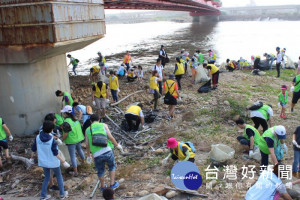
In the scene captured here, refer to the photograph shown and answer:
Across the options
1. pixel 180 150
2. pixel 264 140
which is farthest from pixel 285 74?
pixel 180 150

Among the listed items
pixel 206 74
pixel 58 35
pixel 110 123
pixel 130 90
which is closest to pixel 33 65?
pixel 58 35

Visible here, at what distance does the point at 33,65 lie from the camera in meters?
7.61

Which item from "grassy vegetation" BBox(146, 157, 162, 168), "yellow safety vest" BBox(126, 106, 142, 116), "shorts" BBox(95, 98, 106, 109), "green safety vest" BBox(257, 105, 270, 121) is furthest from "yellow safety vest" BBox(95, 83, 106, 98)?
"green safety vest" BBox(257, 105, 270, 121)

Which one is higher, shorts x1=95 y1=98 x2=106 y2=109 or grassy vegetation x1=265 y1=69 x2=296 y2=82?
shorts x1=95 y1=98 x2=106 y2=109

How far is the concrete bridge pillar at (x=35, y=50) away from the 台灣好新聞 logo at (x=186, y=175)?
14.8ft

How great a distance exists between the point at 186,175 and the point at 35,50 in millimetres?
5146

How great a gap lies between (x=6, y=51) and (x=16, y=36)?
21.6 inches

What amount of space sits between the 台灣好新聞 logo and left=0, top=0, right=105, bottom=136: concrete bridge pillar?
178 inches

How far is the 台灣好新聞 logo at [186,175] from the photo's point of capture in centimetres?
438

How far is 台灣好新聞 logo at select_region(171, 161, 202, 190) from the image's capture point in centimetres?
438

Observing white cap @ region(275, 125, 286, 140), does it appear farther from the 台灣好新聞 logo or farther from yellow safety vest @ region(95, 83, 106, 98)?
yellow safety vest @ region(95, 83, 106, 98)

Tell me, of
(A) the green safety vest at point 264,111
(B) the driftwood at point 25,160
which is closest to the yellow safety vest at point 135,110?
(B) the driftwood at point 25,160

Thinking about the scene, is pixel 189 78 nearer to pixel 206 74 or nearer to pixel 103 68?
pixel 206 74

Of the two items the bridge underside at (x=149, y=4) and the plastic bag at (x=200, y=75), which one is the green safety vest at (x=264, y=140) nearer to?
the plastic bag at (x=200, y=75)
